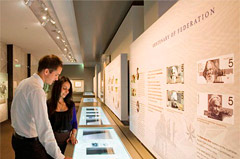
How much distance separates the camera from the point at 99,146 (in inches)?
95.1

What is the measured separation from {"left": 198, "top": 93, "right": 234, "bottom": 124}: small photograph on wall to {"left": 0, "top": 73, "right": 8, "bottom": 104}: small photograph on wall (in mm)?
8532

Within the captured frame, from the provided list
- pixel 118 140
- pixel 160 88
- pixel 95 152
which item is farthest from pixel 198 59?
pixel 118 140

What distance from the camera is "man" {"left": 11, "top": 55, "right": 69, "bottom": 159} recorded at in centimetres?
157

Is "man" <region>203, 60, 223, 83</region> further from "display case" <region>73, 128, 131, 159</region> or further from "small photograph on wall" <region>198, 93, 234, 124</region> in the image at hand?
"display case" <region>73, 128, 131, 159</region>

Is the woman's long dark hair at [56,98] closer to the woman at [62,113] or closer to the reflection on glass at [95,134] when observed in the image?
the woman at [62,113]

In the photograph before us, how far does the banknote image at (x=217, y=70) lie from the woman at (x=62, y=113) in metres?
1.77

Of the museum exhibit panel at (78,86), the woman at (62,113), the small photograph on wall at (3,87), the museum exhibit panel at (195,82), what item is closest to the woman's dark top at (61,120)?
the woman at (62,113)

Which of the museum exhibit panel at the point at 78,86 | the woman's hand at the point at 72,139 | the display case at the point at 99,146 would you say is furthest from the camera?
the museum exhibit panel at the point at 78,86

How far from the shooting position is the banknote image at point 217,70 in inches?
40.1

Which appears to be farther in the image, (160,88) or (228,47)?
(160,88)

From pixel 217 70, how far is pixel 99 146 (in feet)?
5.60

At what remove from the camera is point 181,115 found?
1.52 m

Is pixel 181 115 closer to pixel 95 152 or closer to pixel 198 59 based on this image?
pixel 198 59

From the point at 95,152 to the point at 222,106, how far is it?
1530 millimetres
